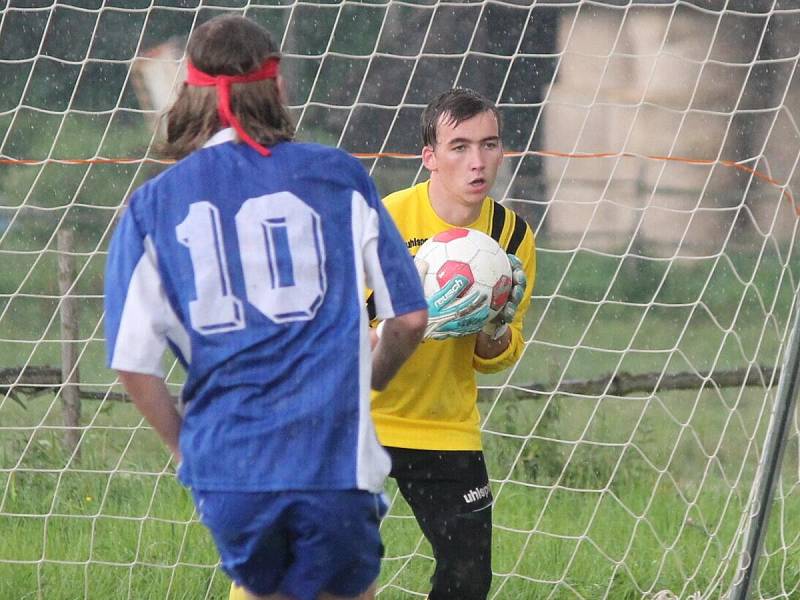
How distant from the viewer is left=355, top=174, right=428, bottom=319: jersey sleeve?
6.97 ft

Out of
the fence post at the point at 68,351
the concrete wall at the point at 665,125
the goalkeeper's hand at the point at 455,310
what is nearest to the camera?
the goalkeeper's hand at the point at 455,310

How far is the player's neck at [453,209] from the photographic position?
3229 mm

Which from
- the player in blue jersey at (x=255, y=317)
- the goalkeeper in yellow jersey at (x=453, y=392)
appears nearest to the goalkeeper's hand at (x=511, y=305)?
the goalkeeper in yellow jersey at (x=453, y=392)

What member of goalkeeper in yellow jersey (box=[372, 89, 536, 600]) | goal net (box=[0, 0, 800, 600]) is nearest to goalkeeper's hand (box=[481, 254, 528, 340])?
goalkeeper in yellow jersey (box=[372, 89, 536, 600])

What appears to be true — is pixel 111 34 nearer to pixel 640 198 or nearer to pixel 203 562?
pixel 640 198

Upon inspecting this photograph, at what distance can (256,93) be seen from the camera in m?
2.11

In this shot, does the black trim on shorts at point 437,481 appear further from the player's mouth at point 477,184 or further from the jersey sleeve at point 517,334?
the player's mouth at point 477,184

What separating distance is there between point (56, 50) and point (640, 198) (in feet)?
13.5

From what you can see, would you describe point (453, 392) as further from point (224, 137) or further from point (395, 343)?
point (224, 137)

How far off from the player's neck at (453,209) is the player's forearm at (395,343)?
3.34 ft

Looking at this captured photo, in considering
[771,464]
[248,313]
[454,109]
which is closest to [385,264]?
[248,313]

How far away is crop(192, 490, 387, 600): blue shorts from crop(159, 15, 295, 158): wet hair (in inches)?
22.3

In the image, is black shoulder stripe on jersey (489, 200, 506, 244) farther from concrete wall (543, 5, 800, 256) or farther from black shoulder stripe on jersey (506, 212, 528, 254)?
concrete wall (543, 5, 800, 256)

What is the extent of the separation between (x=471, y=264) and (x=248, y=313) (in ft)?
3.18
